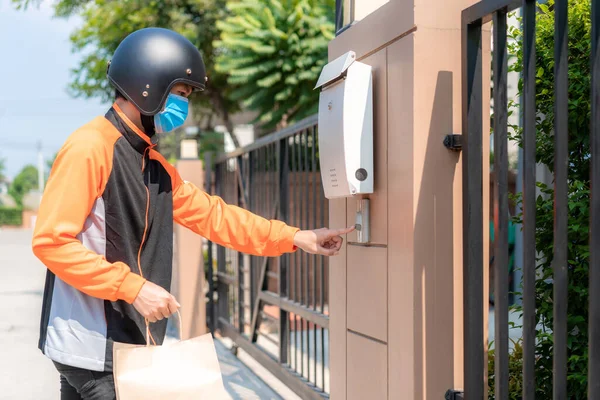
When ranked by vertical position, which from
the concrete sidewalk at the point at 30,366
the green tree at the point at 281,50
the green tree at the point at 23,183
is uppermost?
the green tree at the point at 23,183

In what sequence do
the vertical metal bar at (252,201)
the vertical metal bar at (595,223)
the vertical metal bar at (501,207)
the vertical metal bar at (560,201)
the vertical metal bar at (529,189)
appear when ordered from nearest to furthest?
1. the vertical metal bar at (595,223)
2. the vertical metal bar at (560,201)
3. the vertical metal bar at (529,189)
4. the vertical metal bar at (501,207)
5. the vertical metal bar at (252,201)

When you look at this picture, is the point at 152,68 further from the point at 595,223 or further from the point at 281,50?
the point at 281,50

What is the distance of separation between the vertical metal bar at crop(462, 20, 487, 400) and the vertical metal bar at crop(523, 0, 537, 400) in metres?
0.24

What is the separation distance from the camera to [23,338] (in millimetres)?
7801

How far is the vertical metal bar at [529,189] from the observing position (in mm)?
2004

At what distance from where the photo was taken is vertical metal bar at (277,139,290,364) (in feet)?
17.5

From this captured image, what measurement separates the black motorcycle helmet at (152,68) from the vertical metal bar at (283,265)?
2.69 meters

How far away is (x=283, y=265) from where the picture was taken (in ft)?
17.8

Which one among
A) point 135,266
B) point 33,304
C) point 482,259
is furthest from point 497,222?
point 33,304

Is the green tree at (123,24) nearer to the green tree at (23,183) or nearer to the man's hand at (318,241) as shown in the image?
the man's hand at (318,241)

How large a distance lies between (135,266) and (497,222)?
4.08ft

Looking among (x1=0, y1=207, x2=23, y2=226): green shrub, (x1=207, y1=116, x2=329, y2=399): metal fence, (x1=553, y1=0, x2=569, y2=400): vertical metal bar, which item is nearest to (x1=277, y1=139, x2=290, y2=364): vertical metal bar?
(x1=207, y1=116, x2=329, y2=399): metal fence

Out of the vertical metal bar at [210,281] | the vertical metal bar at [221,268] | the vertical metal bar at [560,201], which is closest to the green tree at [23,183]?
the vertical metal bar at [210,281]

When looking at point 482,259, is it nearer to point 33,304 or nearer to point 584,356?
point 584,356
